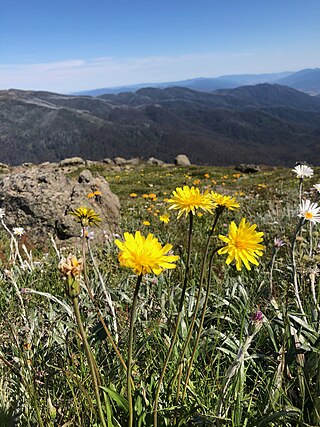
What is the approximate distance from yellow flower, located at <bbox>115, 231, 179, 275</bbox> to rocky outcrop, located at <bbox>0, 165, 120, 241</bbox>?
576 centimetres

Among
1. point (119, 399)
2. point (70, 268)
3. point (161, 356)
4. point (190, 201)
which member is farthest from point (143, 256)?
point (161, 356)

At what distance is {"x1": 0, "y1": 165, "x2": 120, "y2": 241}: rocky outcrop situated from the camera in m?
7.25

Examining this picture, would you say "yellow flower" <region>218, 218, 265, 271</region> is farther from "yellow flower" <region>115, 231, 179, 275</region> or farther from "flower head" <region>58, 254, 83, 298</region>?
"flower head" <region>58, 254, 83, 298</region>

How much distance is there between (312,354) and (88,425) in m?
1.35

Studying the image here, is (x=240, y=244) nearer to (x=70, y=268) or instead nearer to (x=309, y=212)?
(x=70, y=268)

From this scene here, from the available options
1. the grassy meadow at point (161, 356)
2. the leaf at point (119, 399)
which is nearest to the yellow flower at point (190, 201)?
the grassy meadow at point (161, 356)

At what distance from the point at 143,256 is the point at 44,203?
6636mm

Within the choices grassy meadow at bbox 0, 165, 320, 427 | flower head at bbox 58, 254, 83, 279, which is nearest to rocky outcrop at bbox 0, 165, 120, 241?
grassy meadow at bbox 0, 165, 320, 427

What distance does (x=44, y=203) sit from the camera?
7430 millimetres

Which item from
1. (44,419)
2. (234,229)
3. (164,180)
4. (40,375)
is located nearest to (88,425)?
(44,419)

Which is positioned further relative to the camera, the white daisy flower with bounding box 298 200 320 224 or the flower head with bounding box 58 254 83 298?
the white daisy flower with bounding box 298 200 320 224

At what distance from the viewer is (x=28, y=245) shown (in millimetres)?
6633

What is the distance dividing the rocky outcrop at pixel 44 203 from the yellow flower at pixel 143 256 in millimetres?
5758

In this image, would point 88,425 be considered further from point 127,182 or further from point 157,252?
point 127,182
